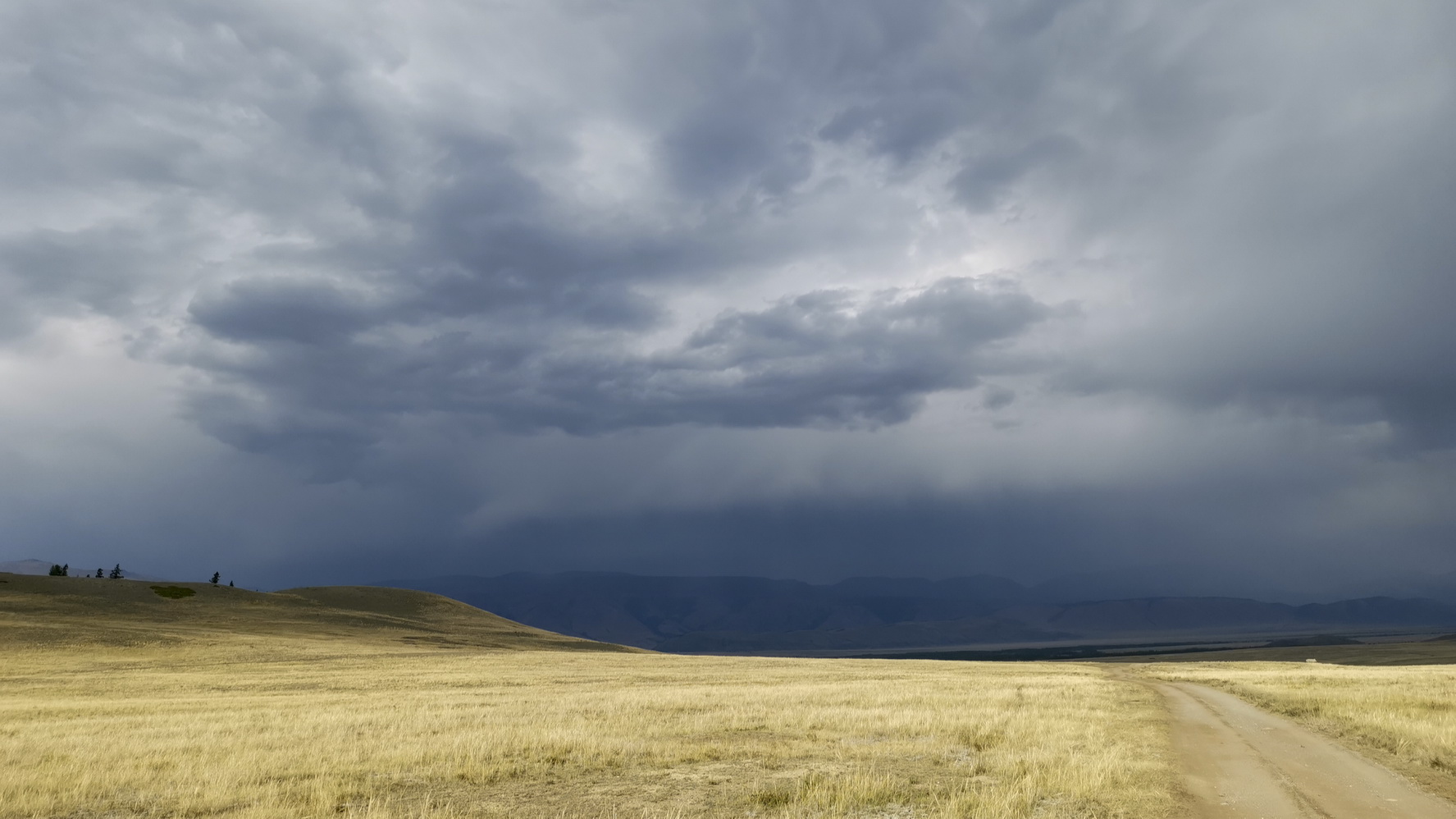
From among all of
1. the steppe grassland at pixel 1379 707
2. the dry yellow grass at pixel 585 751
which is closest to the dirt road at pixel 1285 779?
the dry yellow grass at pixel 585 751

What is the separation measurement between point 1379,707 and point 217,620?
9811 centimetres

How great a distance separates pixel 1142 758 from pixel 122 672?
55394 mm

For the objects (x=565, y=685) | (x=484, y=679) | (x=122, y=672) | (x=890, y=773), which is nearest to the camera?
(x=890, y=773)

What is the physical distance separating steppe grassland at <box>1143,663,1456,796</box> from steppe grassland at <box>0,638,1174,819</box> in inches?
179

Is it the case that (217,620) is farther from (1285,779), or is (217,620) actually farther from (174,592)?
(1285,779)

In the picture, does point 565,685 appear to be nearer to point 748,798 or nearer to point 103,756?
point 103,756

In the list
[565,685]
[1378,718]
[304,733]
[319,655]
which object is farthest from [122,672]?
[1378,718]

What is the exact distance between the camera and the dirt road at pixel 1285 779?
1330 centimetres

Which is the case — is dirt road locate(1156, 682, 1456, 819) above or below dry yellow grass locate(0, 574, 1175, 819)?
above

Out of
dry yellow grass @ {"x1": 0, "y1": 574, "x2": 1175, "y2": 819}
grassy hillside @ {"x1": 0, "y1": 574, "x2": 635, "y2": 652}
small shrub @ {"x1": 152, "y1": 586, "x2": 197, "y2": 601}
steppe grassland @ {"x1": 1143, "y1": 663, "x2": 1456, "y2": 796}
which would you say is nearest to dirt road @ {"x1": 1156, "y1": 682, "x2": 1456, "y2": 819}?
dry yellow grass @ {"x1": 0, "y1": 574, "x2": 1175, "y2": 819}

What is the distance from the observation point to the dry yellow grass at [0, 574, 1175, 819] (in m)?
14.2

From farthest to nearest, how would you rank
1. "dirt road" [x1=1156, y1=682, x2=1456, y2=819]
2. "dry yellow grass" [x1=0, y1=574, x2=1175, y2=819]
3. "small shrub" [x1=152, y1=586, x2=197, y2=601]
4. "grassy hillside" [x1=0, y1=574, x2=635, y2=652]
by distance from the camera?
1. "small shrub" [x1=152, y1=586, x2=197, y2=601]
2. "grassy hillside" [x1=0, y1=574, x2=635, y2=652]
3. "dry yellow grass" [x1=0, y1=574, x2=1175, y2=819]
4. "dirt road" [x1=1156, y1=682, x2=1456, y2=819]

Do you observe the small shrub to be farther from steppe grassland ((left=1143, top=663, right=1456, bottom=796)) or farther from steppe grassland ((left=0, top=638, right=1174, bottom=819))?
steppe grassland ((left=1143, top=663, right=1456, bottom=796))

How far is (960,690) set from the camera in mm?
38031
